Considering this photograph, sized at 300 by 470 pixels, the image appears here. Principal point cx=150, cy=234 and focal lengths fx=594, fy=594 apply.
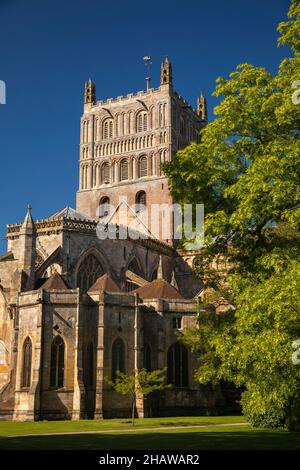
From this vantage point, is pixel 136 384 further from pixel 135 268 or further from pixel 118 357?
pixel 135 268

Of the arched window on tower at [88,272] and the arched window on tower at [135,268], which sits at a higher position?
the arched window on tower at [135,268]

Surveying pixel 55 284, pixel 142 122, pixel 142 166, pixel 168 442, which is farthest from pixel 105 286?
pixel 142 122

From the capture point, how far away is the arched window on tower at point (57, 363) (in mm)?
34469

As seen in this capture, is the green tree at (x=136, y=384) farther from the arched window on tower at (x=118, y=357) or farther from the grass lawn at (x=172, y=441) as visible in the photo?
the grass lawn at (x=172, y=441)

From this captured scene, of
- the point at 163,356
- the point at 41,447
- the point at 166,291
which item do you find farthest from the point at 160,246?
the point at 41,447

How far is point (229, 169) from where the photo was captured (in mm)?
21125

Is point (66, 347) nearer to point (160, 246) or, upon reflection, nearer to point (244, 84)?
point (244, 84)

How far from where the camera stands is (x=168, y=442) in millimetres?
19188

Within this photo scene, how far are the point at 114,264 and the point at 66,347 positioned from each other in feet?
50.9

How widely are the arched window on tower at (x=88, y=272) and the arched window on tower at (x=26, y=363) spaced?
1199 centimetres

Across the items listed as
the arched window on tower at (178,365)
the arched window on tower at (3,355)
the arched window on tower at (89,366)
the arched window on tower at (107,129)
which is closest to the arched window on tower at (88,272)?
the arched window on tower at (3,355)

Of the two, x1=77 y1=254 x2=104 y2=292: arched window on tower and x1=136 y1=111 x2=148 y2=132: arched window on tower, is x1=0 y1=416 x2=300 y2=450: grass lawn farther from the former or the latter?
x1=136 y1=111 x2=148 y2=132: arched window on tower

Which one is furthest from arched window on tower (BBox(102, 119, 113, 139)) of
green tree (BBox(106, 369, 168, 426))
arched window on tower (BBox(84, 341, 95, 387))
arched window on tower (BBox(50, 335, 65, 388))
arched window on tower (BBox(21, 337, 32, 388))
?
green tree (BBox(106, 369, 168, 426))

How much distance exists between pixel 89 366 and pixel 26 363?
12.3ft
